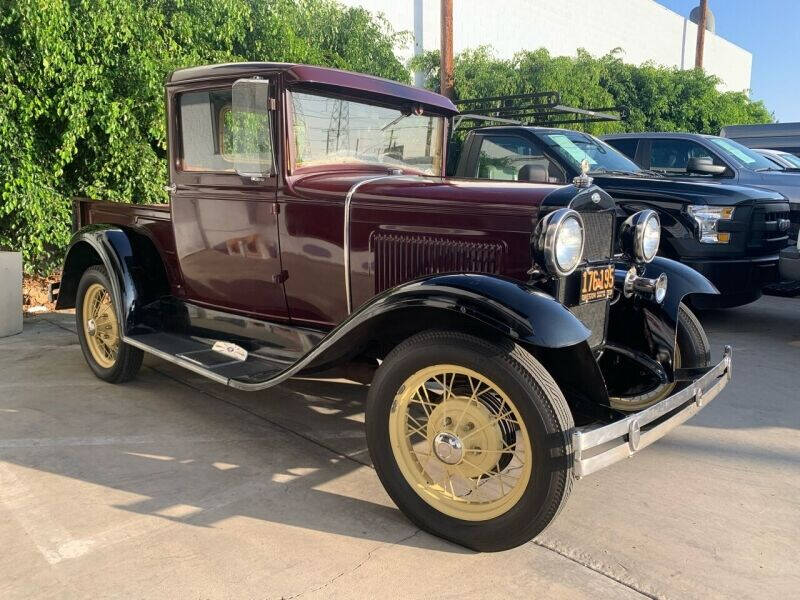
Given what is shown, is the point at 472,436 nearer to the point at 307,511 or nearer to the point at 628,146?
the point at 307,511

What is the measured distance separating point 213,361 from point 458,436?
1.53 m

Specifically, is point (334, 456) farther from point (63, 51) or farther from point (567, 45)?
point (567, 45)

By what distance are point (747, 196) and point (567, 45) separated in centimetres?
1689

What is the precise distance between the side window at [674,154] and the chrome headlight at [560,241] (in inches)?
211

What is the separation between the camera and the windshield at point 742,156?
7.46m

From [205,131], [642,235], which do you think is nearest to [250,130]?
[205,131]

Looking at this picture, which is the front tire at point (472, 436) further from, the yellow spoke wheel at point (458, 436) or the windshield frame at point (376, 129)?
the windshield frame at point (376, 129)

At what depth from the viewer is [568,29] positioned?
21.1 m

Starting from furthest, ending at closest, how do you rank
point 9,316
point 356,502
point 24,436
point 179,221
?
point 9,316 < point 179,221 < point 24,436 < point 356,502

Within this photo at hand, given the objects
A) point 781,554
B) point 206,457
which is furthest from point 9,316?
point 781,554

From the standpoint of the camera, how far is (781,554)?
2.51 metres

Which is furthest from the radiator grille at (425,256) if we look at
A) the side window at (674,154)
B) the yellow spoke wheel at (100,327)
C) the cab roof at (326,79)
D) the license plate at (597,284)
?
the side window at (674,154)

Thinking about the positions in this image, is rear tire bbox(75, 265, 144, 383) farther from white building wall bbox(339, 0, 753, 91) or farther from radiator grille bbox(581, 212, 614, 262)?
white building wall bbox(339, 0, 753, 91)

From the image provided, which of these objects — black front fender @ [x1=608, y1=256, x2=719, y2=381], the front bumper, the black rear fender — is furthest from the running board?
the front bumper
